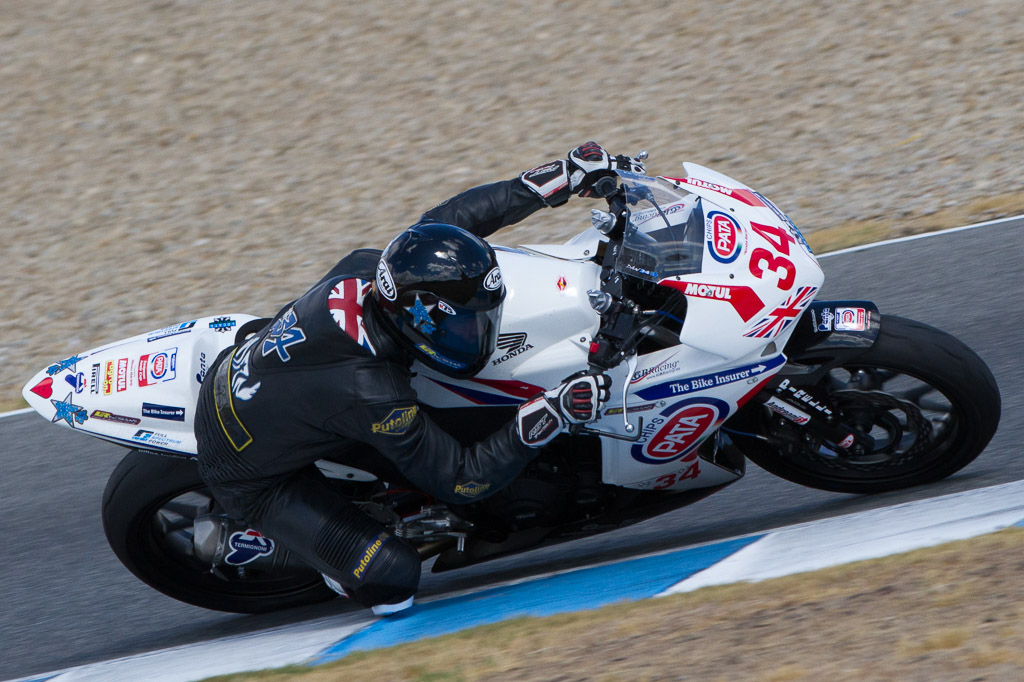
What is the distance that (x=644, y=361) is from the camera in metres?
3.65

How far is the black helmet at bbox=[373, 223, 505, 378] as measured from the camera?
131 inches

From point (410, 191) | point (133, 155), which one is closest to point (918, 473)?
point (410, 191)

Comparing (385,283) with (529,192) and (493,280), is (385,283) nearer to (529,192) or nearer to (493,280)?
(493,280)

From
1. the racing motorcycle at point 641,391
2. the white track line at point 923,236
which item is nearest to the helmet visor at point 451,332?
the racing motorcycle at point 641,391

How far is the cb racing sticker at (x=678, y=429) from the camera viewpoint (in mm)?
3670

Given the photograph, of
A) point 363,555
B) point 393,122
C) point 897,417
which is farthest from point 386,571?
point 393,122

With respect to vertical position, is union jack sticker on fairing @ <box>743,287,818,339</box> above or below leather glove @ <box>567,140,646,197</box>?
below

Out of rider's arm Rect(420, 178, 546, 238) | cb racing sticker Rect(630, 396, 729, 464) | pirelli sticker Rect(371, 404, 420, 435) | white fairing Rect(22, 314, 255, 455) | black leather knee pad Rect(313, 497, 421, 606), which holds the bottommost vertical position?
black leather knee pad Rect(313, 497, 421, 606)

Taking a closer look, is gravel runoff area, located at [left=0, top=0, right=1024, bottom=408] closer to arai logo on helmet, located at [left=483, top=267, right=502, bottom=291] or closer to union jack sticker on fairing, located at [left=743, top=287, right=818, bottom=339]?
union jack sticker on fairing, located at [left=743, top=287, right=818, bottom=339]

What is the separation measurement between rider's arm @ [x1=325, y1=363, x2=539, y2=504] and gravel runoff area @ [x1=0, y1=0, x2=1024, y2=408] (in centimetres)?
398

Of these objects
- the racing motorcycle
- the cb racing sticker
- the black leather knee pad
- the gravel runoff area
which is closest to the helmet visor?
the racing motorcycle

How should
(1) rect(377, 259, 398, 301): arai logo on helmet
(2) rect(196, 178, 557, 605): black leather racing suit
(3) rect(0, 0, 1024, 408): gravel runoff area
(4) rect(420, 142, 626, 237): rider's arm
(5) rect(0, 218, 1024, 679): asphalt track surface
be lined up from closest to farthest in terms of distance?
(1) rect(377, 259, 398, 301): arai logo on helmet → (2) rect(196, 178, 557, 605): black leather racing suit → (4) rect(420, 142, 626, 237): rider's arm → (5) rect(0, 218, 1024, 679): asphalt track surface → (3) rect(0, 0, 1024, 408): gravel runoff area

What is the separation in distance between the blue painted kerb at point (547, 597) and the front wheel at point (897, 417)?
1.22ft

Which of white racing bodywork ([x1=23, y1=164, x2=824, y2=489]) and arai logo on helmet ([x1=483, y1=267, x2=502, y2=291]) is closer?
arai logo on helmet ([x1=483, y1=267, x2=502, y2=291])
